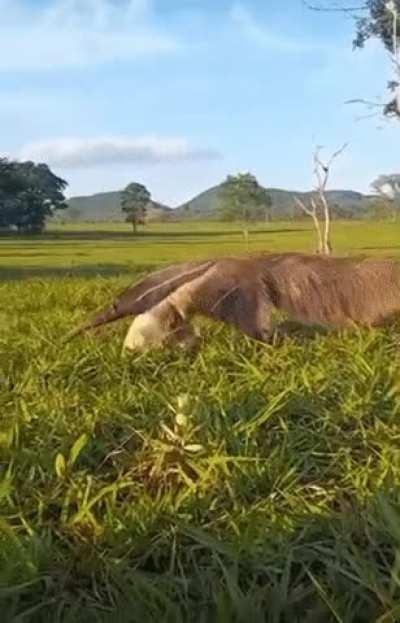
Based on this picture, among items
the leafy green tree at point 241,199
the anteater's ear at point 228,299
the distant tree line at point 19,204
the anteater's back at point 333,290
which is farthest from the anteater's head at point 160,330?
the leafy green tree at point 241,199

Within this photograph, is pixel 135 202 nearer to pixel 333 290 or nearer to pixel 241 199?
pixel 241 199

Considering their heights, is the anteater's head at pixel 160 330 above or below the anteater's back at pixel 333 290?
below

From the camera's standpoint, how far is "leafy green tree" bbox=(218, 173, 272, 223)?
99.8 m

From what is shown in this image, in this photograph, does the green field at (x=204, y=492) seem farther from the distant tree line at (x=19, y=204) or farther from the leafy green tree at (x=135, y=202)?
the leafy green tree at (x=135, y=202)

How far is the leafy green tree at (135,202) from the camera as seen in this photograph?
326 ft

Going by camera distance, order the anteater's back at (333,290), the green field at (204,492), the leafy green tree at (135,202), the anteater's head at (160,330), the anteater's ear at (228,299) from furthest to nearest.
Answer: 1. the leafy green tree at (135,202)
2. the anteater's back at (333,290)
3. the anteater's ear at (228,299)
4. the anteater's head at (160,330)
5. the green field at (204,492)

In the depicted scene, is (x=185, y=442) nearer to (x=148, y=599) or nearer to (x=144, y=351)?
(x=148, y=599)

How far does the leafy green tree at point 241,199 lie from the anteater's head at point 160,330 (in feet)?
308

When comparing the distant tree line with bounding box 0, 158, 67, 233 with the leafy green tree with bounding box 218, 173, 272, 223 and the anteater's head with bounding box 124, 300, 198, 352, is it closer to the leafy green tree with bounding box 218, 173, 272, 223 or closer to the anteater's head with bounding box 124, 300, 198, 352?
the leafy green tree with bounding box 218, 173, 272, 223

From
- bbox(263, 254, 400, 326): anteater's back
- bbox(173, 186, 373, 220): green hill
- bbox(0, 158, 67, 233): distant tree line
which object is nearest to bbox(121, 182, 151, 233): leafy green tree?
bbox(173, 186, 373, 220): green hill

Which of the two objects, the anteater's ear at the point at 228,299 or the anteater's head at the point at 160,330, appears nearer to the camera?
the anteater's head at the point at 160,330

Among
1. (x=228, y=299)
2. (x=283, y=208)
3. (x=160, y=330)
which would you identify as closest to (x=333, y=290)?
(x=228, y=299)

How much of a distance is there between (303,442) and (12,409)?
1190 millimetres

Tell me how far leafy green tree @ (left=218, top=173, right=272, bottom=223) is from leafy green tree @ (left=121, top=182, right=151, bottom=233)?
898cm
